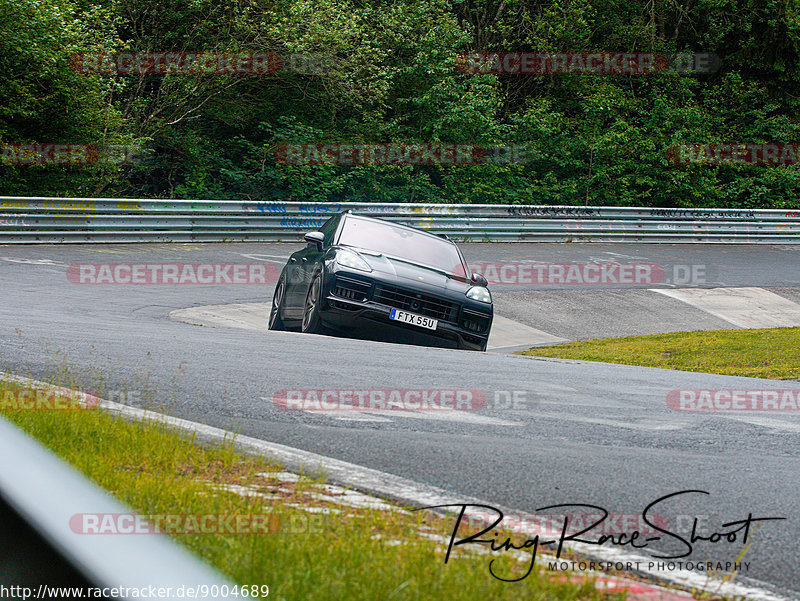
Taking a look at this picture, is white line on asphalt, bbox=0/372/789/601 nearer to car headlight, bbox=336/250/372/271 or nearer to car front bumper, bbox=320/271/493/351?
car front bumper, bbox=320/271/493/351

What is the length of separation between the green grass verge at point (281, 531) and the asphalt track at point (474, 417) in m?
0.71

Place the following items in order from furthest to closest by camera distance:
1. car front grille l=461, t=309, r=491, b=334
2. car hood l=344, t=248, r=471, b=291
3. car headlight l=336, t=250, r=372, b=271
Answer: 1. car front grille l=461, t=309, r=491, b=334
2. car hood l=344, t=248, r=471, b=291
3. car headlight l=336, t=250, r=372, b=271

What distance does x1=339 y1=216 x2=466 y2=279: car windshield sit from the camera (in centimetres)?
1088

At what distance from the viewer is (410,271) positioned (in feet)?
34.2

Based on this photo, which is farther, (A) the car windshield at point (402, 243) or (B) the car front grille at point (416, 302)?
(A) the car windshield at point (402, 243)

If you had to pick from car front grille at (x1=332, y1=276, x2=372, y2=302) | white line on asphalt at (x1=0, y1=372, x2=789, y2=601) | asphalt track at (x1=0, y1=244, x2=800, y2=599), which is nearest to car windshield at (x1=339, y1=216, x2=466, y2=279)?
car front grille at (x1=332, y1=276, x2=372, y2=302)

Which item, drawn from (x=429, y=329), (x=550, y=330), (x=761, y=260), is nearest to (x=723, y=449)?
(x=429, y=329)

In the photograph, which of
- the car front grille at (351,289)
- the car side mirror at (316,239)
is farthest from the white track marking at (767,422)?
the car side mirror at (316,239)

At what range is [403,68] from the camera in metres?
28.9

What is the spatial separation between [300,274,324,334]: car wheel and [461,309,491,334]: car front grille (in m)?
1.62

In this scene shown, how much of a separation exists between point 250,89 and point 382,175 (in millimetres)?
4675

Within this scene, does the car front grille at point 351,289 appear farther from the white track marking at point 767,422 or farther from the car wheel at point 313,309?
the white track marking at point 767,422

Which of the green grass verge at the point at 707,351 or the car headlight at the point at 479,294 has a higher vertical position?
the car headlight at the point at 479,294

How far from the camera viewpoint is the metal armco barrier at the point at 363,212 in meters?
18.7
